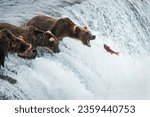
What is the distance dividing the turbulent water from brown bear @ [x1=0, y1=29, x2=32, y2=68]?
8 cm

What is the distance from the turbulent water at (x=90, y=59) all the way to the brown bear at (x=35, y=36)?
0.37 ft

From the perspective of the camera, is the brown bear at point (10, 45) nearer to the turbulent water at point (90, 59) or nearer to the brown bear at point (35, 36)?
the turbulent water at point (90, 59)

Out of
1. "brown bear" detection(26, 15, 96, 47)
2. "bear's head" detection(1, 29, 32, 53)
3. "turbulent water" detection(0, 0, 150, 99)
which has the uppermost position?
"bear's head" detection(1, 29, 32, 53)

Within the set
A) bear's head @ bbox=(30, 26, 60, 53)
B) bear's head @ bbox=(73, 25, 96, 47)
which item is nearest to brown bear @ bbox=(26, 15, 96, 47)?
bear's head @ bbox=(73, 25, 96, 47)

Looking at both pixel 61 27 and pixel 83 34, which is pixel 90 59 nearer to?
pixel 83 34

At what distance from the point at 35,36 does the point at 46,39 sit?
0.37 feet

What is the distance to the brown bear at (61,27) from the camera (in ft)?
21.2

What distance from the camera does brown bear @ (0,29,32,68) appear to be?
5.48 m

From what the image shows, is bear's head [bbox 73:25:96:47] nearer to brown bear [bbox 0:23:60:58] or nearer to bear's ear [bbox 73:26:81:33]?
bear's ear [bbox 73:26:81:33]

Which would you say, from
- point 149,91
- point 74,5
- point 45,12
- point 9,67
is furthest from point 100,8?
point 9,67

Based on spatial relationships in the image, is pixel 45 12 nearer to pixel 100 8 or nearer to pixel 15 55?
pixel 100 8

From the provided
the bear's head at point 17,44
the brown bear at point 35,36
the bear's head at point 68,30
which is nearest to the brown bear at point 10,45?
the bear's head at point 17,44

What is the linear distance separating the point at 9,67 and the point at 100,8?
2.54 metres

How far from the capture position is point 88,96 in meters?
6.09
